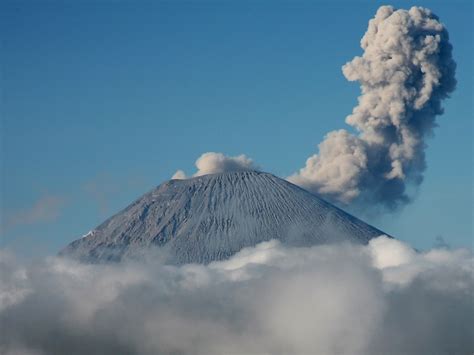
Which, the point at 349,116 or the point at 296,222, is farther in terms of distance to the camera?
the point at 296,222

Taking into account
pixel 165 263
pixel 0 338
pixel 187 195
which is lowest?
pixel 0 338

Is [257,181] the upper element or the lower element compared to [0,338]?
upper

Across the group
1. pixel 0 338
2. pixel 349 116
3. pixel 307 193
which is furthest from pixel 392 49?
pixel 0 338

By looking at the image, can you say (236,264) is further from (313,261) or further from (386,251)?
(386,251)

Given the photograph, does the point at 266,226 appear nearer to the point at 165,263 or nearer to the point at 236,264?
the point at 236,264

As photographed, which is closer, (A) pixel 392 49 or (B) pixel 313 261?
(A) pixel 392 49

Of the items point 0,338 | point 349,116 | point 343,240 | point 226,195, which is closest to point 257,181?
point 226,195
